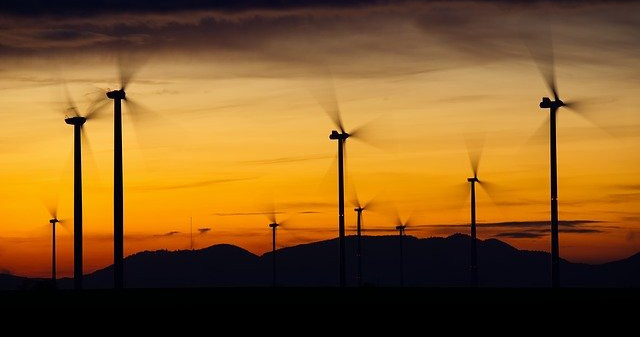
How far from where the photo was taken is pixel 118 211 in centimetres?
9394

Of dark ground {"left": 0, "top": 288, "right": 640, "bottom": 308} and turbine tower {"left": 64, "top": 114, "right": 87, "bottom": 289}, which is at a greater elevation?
turbine tower {"left": 64, "top": 114, "right": 87, "bottom": 289}

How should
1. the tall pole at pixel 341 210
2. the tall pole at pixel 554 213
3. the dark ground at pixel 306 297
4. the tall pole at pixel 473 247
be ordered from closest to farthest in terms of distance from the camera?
the dark ground at pixel 306 297
the tall pole at pixel 554 213
the tall pole at pixel 341 210
the tall pole at pixel 473 247

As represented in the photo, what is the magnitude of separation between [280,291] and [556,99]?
5429 cm

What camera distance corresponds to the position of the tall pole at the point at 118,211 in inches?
3541

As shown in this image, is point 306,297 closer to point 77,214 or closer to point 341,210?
point 77,214

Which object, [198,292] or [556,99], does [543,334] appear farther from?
[556,99]

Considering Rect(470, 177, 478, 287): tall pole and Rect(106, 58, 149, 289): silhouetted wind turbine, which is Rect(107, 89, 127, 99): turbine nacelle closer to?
Rect(106, 58, 149, 289): silhouetted wind turbine

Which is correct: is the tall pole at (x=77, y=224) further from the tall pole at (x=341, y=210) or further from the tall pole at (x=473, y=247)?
the tall pole at (x=473, y=247)

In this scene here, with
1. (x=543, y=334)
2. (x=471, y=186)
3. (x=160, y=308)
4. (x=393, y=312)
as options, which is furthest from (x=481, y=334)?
(x=471, y=186)

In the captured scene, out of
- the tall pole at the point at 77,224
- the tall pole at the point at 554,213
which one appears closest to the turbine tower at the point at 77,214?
the tall pole at the point at 77,224

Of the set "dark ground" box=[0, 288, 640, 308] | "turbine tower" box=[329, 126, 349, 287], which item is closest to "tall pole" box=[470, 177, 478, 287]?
"turbine tower" box=[329, 126, 349, 287]

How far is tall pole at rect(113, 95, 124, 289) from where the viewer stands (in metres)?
89.9

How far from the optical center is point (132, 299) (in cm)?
6291

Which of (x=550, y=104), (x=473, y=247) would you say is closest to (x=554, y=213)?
(x=550, y=104)
